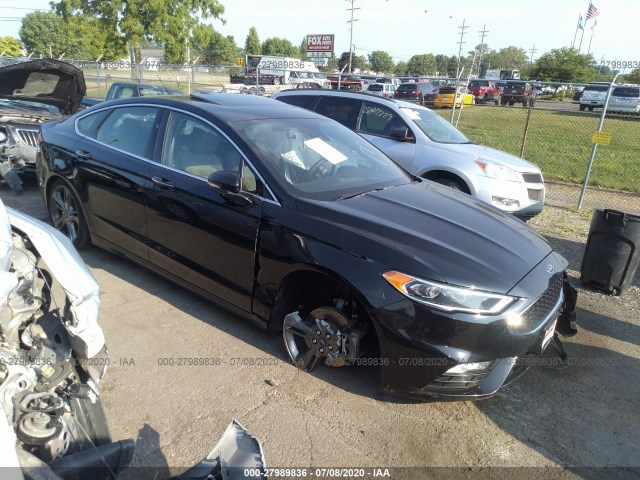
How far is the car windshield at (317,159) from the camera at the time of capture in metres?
3.23

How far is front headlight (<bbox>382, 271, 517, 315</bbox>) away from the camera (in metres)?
2.50

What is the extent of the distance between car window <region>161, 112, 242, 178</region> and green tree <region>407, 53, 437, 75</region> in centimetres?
7927

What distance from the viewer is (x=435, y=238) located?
9.22ft

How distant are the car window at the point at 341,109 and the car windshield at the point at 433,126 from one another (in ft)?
2.45

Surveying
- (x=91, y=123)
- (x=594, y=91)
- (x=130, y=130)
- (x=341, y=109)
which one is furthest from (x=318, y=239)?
(x=594, y=91)

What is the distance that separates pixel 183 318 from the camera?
3766 mm

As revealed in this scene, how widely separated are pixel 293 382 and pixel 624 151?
14.3m

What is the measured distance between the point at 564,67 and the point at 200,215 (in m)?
38.5

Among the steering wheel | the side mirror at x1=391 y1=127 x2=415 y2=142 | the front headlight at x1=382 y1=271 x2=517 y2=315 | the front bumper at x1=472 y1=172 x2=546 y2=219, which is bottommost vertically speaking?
the front bumper at x1=472 y1=172 x2=546 y2=219

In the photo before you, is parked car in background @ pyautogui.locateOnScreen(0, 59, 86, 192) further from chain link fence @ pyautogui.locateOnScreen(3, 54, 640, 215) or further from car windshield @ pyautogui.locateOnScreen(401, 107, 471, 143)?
chain link fence @ pyautogui.locateOnScreen(3, 54, 640, 215)

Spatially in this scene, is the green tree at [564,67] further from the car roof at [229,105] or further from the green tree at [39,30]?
the green tree at [39,30]

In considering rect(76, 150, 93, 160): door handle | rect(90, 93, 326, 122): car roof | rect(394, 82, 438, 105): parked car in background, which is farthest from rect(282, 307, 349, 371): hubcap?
rect(394, 82, 438, 105): parked car in background

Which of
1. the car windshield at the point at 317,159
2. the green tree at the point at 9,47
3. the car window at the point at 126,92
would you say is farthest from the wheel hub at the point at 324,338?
the green tree at the point at 9,47

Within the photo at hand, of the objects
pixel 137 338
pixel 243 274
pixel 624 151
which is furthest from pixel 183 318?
A: pixel 624 151
